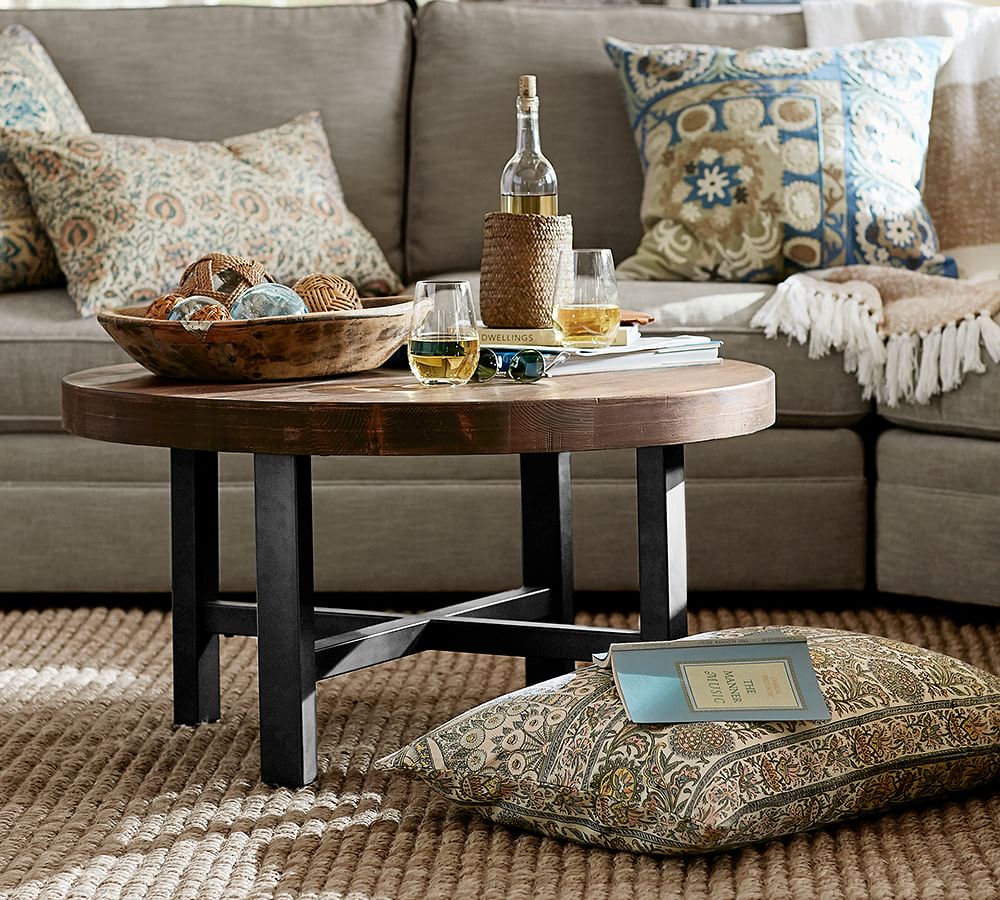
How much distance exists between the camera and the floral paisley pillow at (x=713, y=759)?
1.29 metres

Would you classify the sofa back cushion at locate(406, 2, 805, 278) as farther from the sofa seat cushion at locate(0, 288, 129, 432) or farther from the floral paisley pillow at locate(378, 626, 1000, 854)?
the floral paisley pillow at locate(378, 626, 1000, 854)

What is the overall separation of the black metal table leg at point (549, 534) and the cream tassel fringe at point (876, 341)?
59 cm

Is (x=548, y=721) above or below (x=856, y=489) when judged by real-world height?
below

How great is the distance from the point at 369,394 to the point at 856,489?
1137 mm

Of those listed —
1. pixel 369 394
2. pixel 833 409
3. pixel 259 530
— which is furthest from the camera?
pixel 833 409

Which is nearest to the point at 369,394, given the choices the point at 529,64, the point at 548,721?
the point at 548,721

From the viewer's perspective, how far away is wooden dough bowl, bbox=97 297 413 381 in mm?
1379

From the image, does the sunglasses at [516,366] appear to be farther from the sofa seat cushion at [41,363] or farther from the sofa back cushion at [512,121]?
the sofa back cushion at [512,121]

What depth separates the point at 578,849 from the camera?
1.35 m

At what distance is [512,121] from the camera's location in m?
2.76

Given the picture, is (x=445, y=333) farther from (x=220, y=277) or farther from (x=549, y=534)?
(x=549, y=534)

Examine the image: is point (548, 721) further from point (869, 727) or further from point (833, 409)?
point (833, 409)

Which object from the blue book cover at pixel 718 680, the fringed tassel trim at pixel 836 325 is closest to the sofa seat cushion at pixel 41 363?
the fringed tassel trim at pixel 836 325

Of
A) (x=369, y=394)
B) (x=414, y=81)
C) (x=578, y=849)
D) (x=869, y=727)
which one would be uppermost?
(x=414, y=81)
